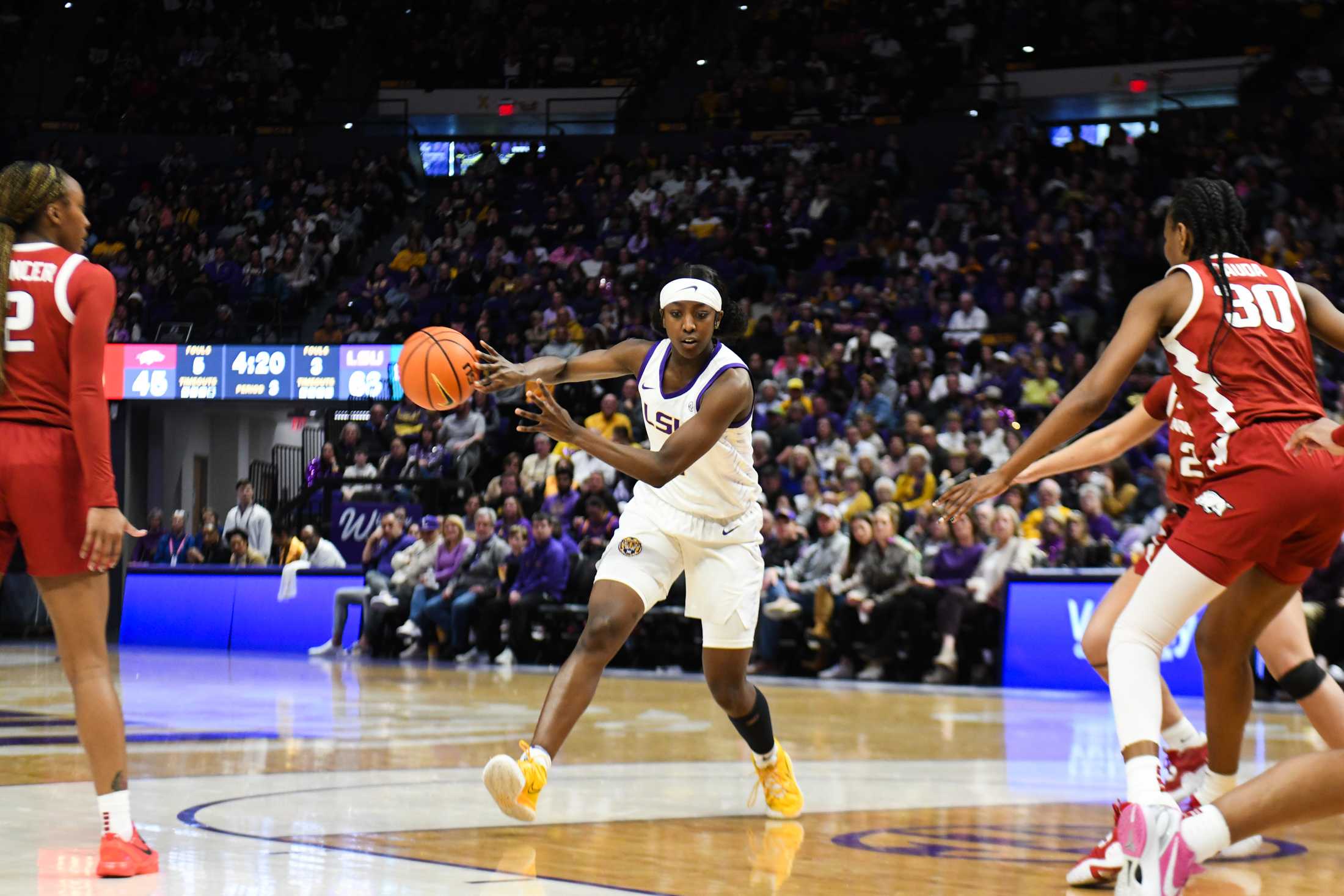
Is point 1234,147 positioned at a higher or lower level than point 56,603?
higher

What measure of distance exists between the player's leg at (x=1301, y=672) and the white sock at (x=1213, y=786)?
32 cm

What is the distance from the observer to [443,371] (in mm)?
6742

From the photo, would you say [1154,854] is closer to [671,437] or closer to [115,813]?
[671,437]

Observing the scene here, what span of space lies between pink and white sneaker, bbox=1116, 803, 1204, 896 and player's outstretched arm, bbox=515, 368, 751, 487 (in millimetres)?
1843

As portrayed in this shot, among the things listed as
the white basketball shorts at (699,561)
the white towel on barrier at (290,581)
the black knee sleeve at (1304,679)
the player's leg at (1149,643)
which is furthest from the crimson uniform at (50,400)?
the white towel on barrier at (290,581)

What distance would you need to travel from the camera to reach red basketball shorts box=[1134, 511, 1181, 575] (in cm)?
466

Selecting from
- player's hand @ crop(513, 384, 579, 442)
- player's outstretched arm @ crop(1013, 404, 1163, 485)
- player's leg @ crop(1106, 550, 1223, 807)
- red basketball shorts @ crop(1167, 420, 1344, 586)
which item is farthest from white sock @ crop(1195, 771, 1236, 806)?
player's hand @ crop(513, 384, 579, 442)

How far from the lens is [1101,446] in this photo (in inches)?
202

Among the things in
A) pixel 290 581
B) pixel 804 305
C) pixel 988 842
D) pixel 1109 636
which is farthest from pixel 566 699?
pixel 804 305

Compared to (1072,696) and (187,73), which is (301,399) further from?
(1072,696)

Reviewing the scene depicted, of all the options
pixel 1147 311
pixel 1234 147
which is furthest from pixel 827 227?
pixel 1147 311

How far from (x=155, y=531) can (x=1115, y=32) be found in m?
15.2

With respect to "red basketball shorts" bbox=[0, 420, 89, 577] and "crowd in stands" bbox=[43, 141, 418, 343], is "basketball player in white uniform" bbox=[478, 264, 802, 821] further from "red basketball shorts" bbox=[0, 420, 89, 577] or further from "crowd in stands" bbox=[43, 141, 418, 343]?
"crowd in stands" bbox=[43, 141, 418, 343]

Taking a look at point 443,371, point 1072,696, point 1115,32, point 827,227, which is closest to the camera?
point 443,371
